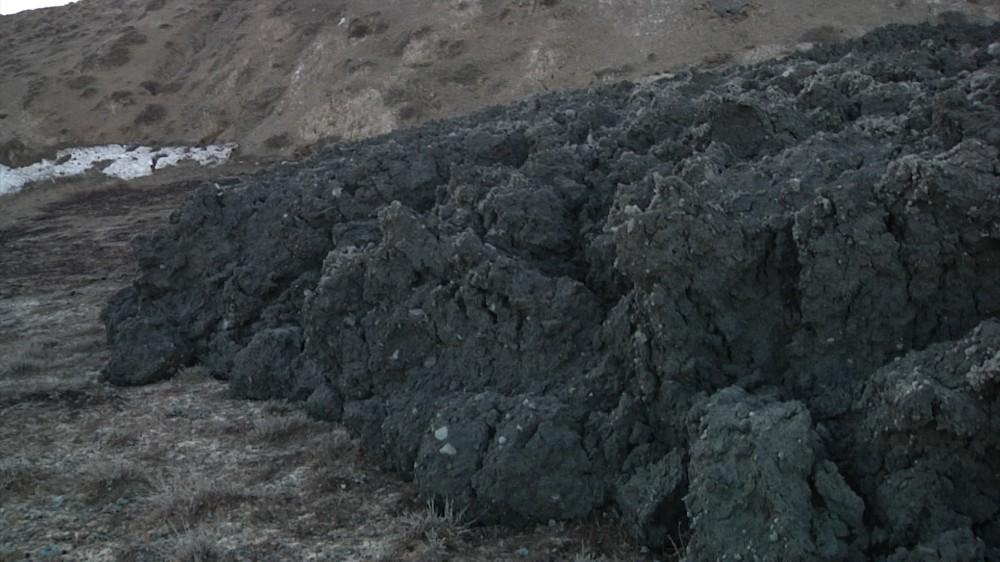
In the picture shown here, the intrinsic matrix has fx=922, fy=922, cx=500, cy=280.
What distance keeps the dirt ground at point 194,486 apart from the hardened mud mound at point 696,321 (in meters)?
0.25

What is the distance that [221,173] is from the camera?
32438mm

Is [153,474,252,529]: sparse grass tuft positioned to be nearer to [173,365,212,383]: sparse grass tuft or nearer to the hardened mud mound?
the hardened mud mound

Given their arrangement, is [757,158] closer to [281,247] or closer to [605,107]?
[605,107]

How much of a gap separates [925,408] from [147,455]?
6.43m

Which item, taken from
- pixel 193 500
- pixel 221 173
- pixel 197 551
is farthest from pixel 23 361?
pixel 221 173

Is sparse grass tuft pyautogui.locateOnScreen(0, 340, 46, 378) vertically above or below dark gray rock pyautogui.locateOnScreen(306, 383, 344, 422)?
below

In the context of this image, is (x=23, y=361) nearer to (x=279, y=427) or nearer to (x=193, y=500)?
(x=279, y=427)

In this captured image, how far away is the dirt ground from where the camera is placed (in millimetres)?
6176

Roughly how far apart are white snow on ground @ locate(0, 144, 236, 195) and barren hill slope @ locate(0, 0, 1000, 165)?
4.02 ft

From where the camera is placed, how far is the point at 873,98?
8.45 m

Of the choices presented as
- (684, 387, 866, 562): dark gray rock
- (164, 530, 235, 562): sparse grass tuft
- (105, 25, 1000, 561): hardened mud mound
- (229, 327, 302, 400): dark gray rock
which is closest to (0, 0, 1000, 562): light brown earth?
(164, 530, 235, 562): sparse grass tuft

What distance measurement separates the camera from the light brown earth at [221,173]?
21.7 feet

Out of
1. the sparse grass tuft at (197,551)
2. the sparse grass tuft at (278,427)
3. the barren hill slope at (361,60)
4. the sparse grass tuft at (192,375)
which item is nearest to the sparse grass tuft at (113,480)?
the sparse grass tuft at (278,427)

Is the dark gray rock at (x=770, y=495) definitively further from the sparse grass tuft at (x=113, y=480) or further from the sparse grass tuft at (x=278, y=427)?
the sparse grass tuft at (x=113, y=480)
